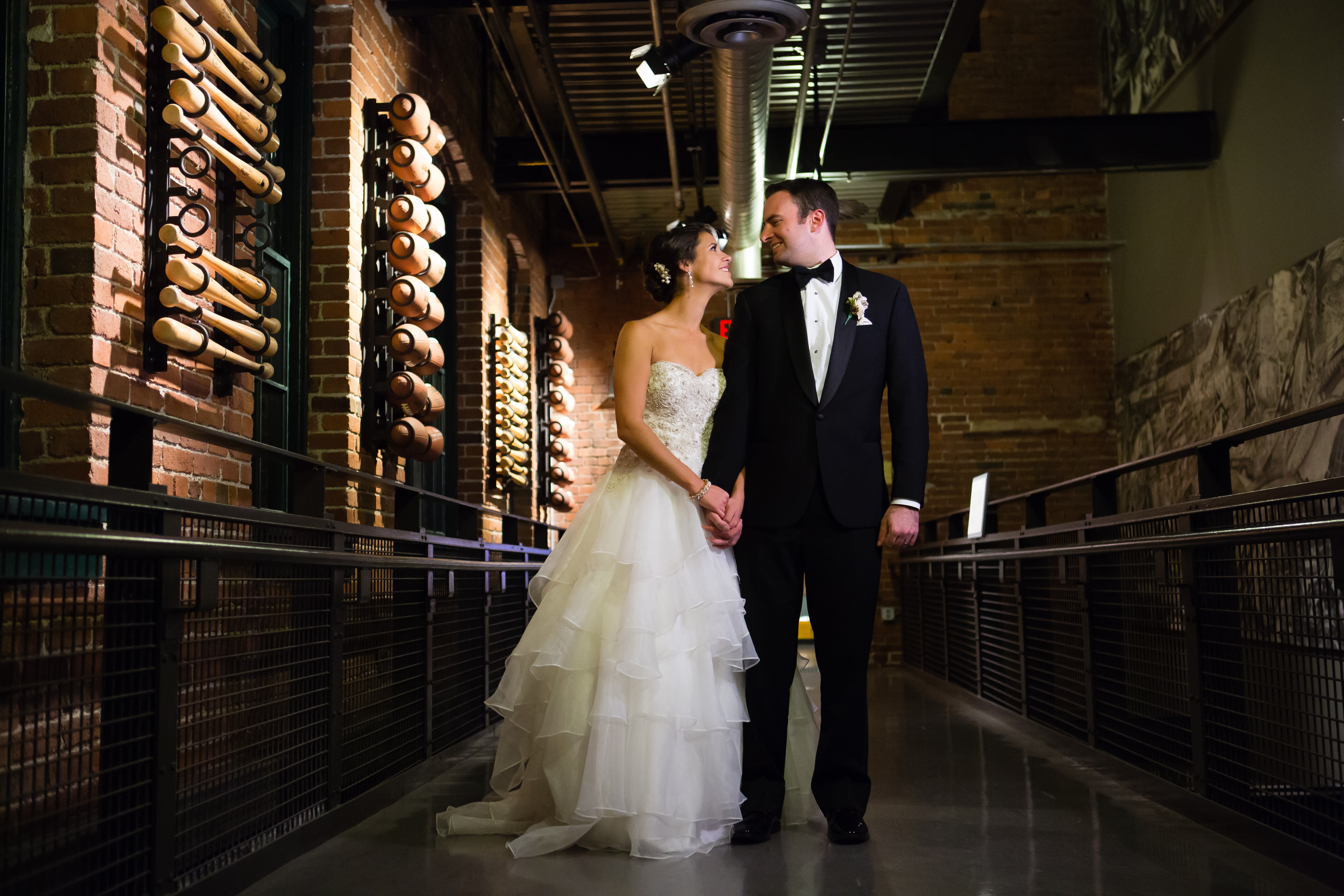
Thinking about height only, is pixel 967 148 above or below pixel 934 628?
above

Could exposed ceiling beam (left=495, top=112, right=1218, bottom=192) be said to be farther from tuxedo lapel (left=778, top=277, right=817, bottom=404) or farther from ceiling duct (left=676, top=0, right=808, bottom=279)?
tuxedo lapel (left=778, top=277, right=817, bottom=404)

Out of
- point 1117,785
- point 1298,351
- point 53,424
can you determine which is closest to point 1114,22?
point 1298,351

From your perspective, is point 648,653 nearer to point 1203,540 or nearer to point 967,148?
point 1203,540

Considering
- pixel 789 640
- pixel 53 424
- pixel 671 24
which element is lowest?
pixel 789 640

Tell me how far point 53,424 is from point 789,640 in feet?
6.28

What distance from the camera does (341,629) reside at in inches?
118

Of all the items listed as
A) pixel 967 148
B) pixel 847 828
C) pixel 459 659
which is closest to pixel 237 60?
pixel 459 659

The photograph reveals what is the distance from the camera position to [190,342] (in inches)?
124

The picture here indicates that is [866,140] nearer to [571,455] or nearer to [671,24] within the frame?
[671,24]

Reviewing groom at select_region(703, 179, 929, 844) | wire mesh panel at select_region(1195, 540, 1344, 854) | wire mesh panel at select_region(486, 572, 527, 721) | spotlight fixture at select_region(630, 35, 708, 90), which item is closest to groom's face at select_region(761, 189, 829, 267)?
groom at select_region(703, 179, 929, 844)

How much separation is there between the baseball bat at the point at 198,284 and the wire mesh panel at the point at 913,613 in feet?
19.6

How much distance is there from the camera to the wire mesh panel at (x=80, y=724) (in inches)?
67.2

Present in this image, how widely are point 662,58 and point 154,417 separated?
3.45 metres

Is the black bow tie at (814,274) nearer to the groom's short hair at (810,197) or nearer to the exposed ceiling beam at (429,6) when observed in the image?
the groom's short hair at (810,197)
